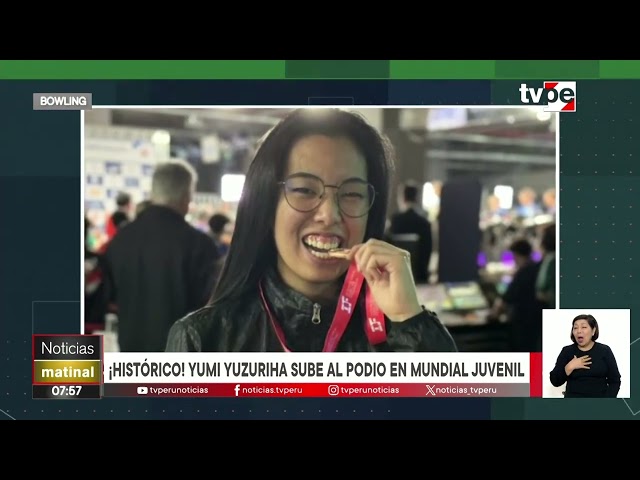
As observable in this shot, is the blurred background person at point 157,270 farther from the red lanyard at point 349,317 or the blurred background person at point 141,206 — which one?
the red lanyard at point 349,317

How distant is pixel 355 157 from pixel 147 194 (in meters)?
0.97

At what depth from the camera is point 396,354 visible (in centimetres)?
324

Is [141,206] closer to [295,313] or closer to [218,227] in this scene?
[218,227]

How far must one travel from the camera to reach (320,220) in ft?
10.4

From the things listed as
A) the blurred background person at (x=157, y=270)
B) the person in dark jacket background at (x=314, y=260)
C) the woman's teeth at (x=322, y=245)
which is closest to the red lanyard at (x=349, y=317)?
the person in dark jacket background at (x=314, y=260)

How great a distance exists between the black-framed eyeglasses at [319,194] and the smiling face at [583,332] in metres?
1.13

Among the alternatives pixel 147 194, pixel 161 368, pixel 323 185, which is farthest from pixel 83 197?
pixel 323 185

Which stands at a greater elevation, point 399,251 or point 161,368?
point 399,251

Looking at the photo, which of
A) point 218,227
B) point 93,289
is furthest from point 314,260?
point 93,289

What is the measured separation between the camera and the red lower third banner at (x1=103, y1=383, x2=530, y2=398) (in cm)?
327
